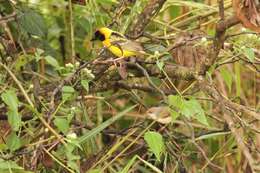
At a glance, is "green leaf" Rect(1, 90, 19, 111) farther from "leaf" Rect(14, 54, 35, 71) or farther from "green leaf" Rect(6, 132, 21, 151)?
"leaf" Rect(14, 54, 35, 71)

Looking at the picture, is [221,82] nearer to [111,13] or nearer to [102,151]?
[111,13]

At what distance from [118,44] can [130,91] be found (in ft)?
0.84

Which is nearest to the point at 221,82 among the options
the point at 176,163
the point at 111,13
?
the point at 111,13

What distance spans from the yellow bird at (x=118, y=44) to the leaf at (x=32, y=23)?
35cm

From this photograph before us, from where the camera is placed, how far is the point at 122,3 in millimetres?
1723

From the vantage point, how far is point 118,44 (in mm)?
1510

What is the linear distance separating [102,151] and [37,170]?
0.19 m

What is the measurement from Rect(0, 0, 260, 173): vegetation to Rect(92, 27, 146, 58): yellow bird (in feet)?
0.09

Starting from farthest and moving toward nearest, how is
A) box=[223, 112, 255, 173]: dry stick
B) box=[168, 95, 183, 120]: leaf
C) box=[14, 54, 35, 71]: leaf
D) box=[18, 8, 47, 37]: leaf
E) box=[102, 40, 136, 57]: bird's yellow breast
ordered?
box=[18, 8, 47, 37]: leaf
box=[14, 54, 35, 71]: leaf
box=[102, 40, 136, 57]: bird's yellow breast
box=[168, 95, 183, 120]: leaf
box=[223, 112, 255, 173]: dry stick

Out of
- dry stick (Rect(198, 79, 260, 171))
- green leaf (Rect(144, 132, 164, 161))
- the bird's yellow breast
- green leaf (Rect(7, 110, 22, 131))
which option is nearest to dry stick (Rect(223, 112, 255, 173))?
dry stick (Rect(198, 79, 260, 171))

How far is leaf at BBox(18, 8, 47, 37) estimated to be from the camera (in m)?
1.86

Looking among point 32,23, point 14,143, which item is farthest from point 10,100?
point 32,23

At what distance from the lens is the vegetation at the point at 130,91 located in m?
1.36

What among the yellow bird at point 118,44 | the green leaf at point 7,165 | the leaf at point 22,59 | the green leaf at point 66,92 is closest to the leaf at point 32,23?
the leaf at point 22,59
